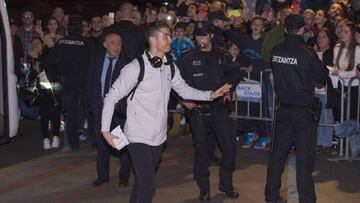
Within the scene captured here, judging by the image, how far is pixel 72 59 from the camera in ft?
32.4

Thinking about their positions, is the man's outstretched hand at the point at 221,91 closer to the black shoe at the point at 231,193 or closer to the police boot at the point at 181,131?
the black shoe at the point at 231,193

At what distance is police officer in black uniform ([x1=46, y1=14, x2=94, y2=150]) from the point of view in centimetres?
984

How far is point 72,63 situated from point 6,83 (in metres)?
3.12

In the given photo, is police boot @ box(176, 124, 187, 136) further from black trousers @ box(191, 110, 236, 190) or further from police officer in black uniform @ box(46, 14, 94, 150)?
black trousers @ box(191, 110, 236, 190)

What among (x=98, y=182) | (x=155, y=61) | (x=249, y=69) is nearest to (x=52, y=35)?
(x=249, y=69)

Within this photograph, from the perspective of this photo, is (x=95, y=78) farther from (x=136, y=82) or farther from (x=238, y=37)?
(x=238, y=37)

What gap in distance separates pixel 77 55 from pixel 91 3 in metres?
24.6

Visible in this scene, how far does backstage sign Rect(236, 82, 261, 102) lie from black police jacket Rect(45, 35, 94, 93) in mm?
2405

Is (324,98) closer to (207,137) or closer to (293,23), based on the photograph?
(207,137)

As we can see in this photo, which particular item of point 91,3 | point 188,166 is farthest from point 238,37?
point 91,3

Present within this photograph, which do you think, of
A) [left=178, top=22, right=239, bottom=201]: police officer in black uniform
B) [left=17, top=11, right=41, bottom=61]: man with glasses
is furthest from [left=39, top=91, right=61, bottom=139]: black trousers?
[left=178, top=22, right=239, bottom=201]: police officer in black uniform

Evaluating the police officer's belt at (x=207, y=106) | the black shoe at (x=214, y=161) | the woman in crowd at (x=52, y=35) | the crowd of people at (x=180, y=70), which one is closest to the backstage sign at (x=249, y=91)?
the crowd of people at (x=180, y=70)

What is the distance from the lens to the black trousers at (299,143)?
6.64 meters

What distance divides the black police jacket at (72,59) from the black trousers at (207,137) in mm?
3127
